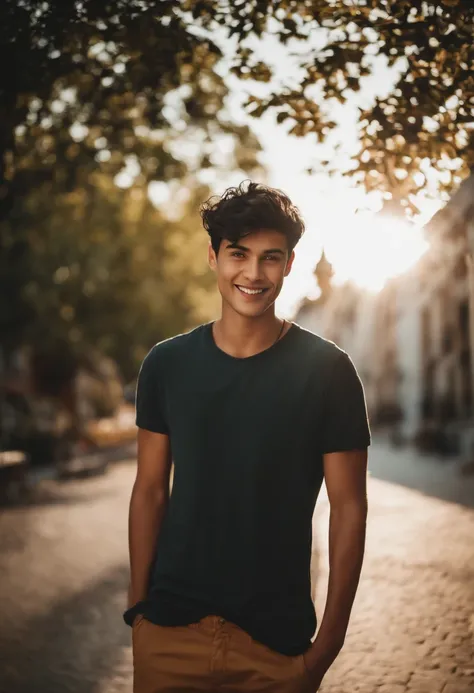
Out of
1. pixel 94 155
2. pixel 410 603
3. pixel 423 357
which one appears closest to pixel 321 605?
pixel 410 603

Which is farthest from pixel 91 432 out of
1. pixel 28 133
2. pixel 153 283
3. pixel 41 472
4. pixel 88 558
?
pixel 28 133

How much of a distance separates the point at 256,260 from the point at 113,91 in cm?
381

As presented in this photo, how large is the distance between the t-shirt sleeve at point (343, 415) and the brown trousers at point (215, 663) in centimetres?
59

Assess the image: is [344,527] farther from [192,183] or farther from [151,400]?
[192,183]

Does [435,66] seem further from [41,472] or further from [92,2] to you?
[41,472]

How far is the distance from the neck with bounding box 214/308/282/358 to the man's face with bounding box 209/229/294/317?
26 mm

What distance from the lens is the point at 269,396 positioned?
2.46 meters

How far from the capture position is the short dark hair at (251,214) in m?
2.56

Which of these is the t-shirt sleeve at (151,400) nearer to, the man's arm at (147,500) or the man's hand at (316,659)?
the man's arm at (147,500)

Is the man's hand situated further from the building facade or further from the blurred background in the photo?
the building facade

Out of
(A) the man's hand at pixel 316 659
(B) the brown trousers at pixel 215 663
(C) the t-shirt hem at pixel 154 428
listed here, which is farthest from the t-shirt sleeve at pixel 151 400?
(A) the man's hand at pixel 316 659

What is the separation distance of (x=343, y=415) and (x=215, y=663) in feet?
2.57

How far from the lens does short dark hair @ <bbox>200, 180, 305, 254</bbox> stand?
2.56 metres

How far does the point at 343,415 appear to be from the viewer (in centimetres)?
245
